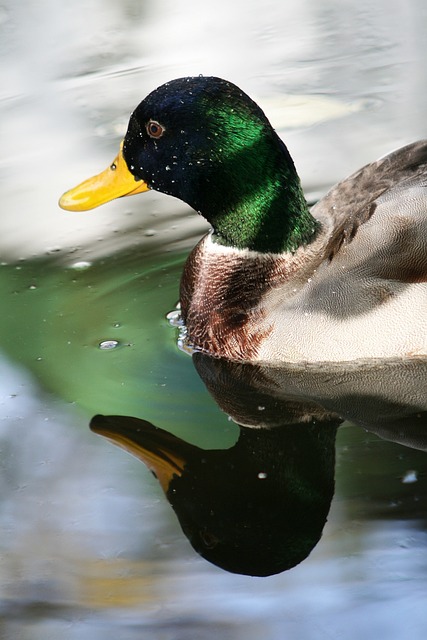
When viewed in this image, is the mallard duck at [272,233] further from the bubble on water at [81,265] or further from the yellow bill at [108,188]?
the bubble on water at [81,265]

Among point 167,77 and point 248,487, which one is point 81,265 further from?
point 167,77

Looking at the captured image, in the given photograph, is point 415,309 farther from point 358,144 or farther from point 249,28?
point 249,28

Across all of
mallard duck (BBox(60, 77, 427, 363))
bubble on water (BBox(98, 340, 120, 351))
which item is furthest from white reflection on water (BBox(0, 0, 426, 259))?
mallard duck (BBox(60, 77, 427, 363))

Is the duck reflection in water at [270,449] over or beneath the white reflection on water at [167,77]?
over

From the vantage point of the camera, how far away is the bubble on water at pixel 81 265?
19.8 feet

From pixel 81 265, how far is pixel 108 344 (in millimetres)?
872

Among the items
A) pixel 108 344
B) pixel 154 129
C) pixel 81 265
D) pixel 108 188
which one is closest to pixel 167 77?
pixel 81 265

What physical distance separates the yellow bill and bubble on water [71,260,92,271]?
695 mm

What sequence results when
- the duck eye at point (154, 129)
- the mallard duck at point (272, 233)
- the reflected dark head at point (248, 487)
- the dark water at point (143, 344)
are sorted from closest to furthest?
1. the dark water at point (143, 344)
2. the reflected dark head at point (248, 487)
3. the mallard duck at point (272, 233)
4. the duck eye at point (154, 129)

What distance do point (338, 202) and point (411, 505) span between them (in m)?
1.75

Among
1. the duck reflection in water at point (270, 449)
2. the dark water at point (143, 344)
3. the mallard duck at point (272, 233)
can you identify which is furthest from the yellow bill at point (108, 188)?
the duck reflection in water at point (270, 449)

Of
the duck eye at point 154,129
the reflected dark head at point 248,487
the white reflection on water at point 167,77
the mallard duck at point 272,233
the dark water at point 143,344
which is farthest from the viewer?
the white reflection on water at point 167,77

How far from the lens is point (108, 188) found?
5.33 metres

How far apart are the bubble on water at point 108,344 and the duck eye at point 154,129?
0.94 m
